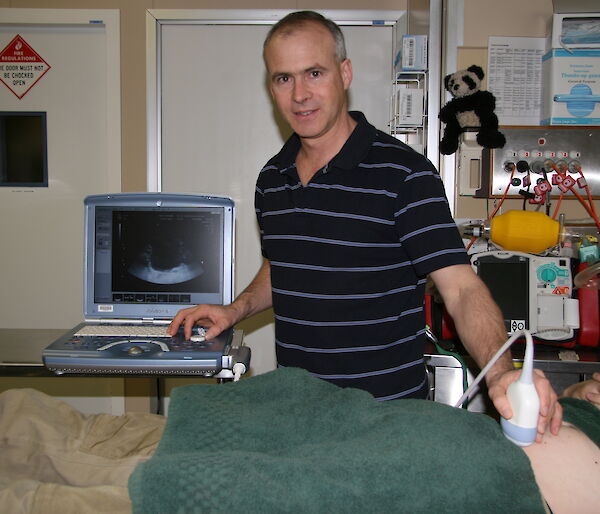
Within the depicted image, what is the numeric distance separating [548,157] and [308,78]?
51.7 inches

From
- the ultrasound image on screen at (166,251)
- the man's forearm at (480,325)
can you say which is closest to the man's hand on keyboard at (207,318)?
the ultrasound image on screen at (166,251)

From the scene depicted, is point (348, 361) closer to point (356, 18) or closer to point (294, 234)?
point (294, 234)

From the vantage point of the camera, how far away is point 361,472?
0.60 metres

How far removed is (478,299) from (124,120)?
2.13 m

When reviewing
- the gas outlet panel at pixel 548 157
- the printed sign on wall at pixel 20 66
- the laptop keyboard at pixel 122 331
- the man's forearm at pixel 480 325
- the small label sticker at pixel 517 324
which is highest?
the printed sign on wall at pixel 20 66

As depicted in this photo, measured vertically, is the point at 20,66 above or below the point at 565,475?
above

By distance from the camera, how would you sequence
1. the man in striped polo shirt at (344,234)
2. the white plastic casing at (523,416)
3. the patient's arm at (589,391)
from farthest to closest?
the man in striped polo shirt at (344,234) → the patient's arm at (589,391) → the white plastic casing at (523,416)

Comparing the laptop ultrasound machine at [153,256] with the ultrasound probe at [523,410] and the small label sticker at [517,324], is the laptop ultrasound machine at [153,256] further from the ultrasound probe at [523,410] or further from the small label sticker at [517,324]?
the ultrasound probe at [523,410]

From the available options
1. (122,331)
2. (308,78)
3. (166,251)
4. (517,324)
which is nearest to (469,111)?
(517,324)

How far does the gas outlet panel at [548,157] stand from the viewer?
2248 millimetres

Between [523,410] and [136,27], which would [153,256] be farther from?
[136,27]

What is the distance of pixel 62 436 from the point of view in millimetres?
1006

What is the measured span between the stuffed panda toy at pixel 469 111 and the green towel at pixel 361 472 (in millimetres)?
1715

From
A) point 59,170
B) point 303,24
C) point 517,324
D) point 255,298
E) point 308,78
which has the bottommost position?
point 517,324
